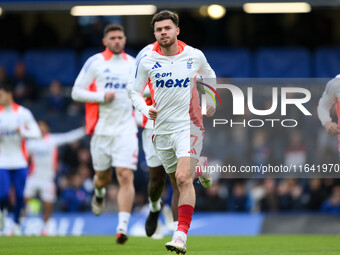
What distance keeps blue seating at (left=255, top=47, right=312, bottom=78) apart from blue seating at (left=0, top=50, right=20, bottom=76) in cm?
688

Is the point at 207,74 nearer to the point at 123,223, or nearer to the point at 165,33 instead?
the point at 165,33

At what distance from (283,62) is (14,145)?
9.59 m

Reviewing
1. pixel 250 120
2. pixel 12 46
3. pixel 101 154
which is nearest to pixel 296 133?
pixel 250 120

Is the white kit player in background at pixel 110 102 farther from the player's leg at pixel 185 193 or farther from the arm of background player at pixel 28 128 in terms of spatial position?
the player's leg at pixel 185 193

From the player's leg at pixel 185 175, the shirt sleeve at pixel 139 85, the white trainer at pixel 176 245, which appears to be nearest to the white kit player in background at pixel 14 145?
the shirt sleeve at pixel 139 85

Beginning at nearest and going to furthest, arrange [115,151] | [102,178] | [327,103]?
[327,103] → [115,151] → [102,178]

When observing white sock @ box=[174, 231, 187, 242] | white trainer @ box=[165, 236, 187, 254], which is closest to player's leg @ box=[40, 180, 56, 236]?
white sock @ box=[174, 231, 187, 242]

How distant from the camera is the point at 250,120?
11.9 meters

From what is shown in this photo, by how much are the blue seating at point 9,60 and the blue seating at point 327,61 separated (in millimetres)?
8455

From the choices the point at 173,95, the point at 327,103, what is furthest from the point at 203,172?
the point at 327,103

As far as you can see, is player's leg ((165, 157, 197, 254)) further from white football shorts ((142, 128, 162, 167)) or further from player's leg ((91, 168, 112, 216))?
player's leg ((91, 168, 112, 216))

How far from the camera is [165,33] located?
9.05 meters

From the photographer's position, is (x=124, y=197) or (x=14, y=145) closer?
(x=124, y=197)

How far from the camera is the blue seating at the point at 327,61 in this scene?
72.9 ft
